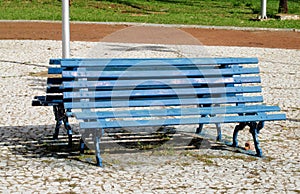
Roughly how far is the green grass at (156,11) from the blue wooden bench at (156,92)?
17020mm

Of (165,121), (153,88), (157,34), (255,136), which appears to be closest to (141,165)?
(165,121)

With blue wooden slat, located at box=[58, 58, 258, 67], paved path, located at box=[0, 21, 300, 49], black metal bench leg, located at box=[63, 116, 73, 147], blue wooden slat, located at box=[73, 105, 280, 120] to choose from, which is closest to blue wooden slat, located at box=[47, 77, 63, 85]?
blue wooden slat, located at box=[58, 58, 258, 67]

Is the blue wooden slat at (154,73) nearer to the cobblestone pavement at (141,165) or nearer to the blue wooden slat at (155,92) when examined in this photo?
the blue wooden slat at (155,92)

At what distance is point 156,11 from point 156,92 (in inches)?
935

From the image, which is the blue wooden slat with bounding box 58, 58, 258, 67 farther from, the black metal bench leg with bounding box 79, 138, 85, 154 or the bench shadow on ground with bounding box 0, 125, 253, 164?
the bench shadow on ground with bounding box 0, 125, 253, 164

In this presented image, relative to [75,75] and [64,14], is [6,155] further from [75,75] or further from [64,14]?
[64,14]

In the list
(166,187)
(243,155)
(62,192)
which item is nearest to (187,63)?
(243,155)

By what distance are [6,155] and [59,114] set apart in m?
0.87

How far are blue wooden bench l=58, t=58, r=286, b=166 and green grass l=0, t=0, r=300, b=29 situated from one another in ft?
55.8

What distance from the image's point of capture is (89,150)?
8109mm

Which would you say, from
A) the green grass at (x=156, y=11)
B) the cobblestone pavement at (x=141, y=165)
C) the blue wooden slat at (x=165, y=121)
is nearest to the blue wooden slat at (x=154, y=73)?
the blue wooden slat at (x=165, y=121)

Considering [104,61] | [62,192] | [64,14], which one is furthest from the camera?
[64,14]

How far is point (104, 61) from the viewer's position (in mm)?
7801

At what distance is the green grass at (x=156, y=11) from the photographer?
84.6 feet
